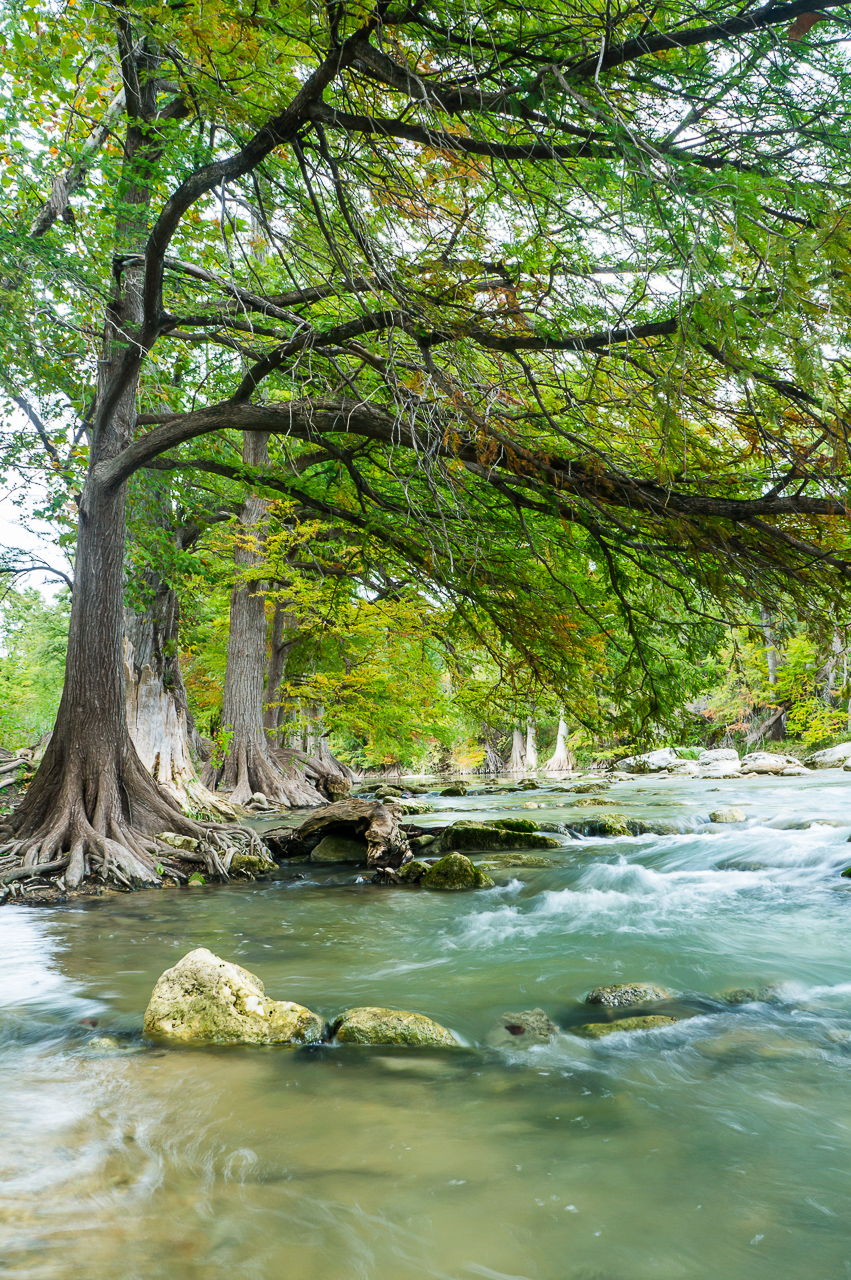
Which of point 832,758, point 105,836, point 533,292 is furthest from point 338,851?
point 832,758

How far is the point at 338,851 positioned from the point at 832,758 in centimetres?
2361

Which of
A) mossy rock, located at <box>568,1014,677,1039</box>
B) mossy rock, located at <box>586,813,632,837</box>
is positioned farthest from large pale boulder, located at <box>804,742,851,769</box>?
mossy rock, located at <box>568,1014,677,1039</box>

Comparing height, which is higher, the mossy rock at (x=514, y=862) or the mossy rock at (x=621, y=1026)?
the mossy rock at (x=621, y=1026)

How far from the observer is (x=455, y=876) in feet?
28.5

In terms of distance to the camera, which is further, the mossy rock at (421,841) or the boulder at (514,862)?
the mossy rock at (421,841)

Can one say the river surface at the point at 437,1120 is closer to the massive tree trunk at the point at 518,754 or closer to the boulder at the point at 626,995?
the boulder at the point at 626,995

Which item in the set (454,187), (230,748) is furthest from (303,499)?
(230,748)

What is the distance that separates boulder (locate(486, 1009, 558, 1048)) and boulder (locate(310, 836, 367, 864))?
676 cm

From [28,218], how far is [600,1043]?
10.3 metres

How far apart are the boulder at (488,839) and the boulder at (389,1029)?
747cm

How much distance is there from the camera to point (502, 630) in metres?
7.18

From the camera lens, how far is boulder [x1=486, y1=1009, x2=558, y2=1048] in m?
4.02

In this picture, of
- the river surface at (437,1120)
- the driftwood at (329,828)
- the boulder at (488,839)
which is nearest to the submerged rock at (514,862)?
the boulder at (488,839)

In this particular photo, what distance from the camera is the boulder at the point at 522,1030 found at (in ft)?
13.2
